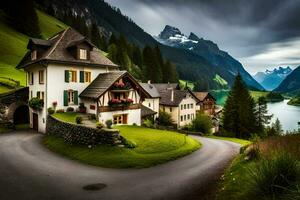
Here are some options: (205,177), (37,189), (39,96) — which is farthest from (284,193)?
(39,96)

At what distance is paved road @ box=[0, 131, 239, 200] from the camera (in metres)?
13.8

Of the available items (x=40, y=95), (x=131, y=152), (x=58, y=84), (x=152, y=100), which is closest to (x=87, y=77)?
(x=58, y=84)

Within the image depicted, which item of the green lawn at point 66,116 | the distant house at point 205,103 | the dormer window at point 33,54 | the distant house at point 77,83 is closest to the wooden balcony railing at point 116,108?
the distant house at point 77,83

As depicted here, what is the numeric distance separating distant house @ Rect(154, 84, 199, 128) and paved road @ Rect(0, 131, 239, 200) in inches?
1623

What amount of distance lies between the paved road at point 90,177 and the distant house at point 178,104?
135 ft

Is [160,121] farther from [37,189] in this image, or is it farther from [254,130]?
[37,189]

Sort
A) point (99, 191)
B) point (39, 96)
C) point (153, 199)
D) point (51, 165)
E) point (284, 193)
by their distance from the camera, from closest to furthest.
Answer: point (284, 193)
point (153, 199)
point (99, 191)
point (51, 165)
point (39, 96)

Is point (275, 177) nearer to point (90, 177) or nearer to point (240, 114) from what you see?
point (90, 177)

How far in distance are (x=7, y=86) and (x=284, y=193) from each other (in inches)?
1858

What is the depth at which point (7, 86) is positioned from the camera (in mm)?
44500

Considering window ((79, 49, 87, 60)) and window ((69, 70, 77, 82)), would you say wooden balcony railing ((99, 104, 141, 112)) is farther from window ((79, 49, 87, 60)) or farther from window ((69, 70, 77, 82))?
window ((79, 49, 87, 60))

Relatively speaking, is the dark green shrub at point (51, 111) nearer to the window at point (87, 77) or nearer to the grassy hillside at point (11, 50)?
the window at point (87, 77)

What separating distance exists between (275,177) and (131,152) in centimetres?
1504

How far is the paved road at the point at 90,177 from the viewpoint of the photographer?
45.2 ft
